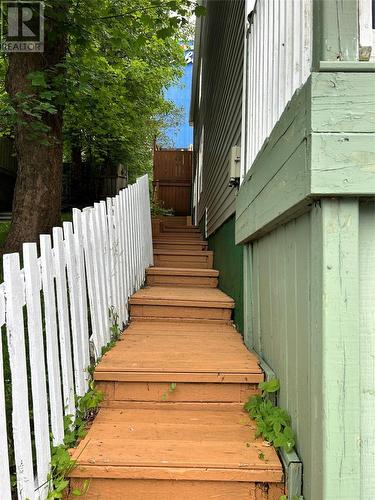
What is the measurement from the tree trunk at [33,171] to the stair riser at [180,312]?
5.72 ft

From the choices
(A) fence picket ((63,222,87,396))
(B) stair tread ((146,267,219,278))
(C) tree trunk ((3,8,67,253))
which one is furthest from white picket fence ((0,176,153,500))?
(C) tree trunk ((3,8,67,253))

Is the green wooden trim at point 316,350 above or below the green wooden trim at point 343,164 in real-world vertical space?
below

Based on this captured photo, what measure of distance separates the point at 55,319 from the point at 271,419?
3.91 ft

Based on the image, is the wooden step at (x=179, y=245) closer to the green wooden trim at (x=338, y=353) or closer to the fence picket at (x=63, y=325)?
the fence picket at (x=63, y=325)

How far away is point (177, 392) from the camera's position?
2518mm

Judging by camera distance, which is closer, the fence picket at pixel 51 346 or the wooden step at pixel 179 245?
the fence picket at pixel 51 346

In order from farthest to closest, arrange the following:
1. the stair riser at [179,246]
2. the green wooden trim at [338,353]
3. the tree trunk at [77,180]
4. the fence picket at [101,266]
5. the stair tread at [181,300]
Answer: the tree trunk at [77,180] < the stair riser at [179,246] < the stair tread at [181,300] < the fence picket at [101,266] < the green wooden trim at [338,353]

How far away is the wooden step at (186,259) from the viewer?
251 inches

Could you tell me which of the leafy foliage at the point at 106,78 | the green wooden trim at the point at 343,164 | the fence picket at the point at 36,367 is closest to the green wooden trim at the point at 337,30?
the green wooden trim at the point at 343,164

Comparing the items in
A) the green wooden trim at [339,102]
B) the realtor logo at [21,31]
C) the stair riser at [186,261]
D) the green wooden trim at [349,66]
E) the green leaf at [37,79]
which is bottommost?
the stair riser at [186,261]

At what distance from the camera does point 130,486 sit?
1.87 m

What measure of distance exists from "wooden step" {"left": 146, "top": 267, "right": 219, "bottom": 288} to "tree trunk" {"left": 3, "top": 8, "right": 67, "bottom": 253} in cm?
138

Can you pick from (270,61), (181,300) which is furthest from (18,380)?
(181,300)

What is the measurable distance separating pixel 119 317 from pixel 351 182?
245cm
